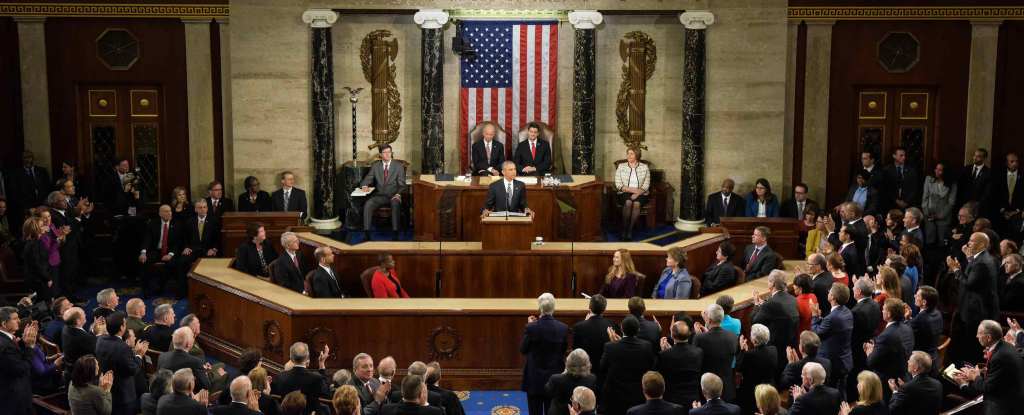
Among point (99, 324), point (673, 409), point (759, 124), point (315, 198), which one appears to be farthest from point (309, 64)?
point (673, 409)

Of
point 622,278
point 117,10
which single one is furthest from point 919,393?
point 117,10

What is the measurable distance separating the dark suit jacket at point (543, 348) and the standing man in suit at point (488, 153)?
7.23m

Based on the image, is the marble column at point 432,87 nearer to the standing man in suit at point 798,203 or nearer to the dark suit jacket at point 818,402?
the standing man in suit at point 798,203

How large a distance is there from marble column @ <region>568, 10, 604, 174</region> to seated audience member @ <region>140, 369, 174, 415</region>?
384 inches

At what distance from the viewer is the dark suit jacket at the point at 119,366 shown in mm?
9594

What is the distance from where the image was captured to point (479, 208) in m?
15.5

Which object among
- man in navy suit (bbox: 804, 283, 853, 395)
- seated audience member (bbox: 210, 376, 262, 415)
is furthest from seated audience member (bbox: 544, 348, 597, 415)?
man in navy suit (bbox: 804, 283, 853, 395)

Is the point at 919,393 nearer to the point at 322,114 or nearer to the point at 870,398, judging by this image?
the point at 870,398

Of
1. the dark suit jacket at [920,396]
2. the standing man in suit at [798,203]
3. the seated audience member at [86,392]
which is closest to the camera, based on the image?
the dark suit jacket at [920,396]

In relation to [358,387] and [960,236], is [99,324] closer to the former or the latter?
[358,387]

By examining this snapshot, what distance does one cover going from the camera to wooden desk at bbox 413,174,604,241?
50.3ft

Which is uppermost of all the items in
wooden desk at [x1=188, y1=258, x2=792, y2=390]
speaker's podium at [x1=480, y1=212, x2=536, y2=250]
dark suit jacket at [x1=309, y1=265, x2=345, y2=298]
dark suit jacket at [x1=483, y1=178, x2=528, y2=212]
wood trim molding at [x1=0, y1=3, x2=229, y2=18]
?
wood trim molding at [x1=0, y1=3, x2=229, y2=18]

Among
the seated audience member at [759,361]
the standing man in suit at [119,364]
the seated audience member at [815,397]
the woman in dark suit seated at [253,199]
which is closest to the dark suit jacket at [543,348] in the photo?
the seated audience member at [759,361]

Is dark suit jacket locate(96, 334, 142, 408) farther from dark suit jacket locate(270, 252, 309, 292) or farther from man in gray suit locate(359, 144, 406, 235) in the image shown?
man in gray suit locate(359, 144, 406, 235)
